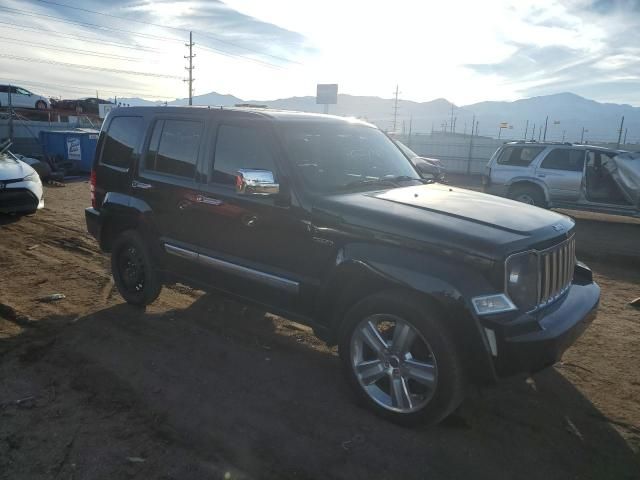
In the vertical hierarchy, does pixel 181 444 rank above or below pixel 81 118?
below

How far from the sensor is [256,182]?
3.49 meters

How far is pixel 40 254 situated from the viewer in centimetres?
737

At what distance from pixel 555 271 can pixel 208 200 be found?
283 centimetres

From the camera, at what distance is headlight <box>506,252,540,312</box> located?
9.87 feet

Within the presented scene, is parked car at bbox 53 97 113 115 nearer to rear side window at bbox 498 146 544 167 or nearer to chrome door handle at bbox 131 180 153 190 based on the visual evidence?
rear side window at bbox 498 146 544 167

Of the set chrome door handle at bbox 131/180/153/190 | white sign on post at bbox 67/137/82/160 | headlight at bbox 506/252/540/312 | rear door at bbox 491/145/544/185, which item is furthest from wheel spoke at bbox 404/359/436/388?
white sign on post at bbox 67/137/82/160

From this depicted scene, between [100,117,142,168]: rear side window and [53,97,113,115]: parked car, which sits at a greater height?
[53,97,113,115]: parked car

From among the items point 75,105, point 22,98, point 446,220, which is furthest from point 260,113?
point 75,105

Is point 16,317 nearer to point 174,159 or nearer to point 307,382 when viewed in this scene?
point 174,159

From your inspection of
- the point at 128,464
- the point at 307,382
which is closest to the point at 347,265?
the point at 307,382

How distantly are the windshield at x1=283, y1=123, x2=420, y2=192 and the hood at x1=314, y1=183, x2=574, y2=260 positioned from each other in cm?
24

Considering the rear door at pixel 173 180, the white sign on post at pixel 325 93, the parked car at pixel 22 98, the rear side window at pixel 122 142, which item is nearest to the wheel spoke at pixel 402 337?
the rear door at pixel 173 180

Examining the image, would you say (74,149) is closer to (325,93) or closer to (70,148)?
(70,148)

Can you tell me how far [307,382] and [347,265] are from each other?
111cm
